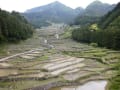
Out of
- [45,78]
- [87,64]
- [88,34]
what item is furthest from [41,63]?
[88,34]

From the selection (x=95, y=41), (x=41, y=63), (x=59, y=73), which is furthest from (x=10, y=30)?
(x=59, y=73)

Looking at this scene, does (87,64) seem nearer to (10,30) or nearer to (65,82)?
(65,82)

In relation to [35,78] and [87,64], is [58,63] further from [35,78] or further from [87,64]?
[35,78]

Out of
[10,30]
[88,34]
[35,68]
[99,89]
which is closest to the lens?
[99,89]

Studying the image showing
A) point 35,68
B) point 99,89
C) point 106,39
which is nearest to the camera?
point 99,89

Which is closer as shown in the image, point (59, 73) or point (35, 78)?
point (35, 78)

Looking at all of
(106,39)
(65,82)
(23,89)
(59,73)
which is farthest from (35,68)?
(106,39)

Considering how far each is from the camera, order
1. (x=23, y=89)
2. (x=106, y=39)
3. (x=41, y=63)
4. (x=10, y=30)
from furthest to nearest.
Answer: (x=10, y=30) < (x=106, y=39) < (x=41, y=63) < (x=23, y=89)

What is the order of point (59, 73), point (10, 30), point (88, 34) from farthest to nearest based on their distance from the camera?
1. point (88, 34)
2. point (10, 30)
3. point (59, 73)

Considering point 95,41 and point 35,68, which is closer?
point 35,68
